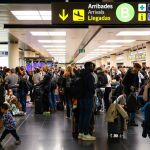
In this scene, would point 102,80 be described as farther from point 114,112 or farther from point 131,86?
point 114,112

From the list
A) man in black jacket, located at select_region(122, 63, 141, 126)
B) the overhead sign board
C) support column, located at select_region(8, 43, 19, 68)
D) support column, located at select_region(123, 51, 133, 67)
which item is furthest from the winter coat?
support column, located at select_region(123, 51, 133, 67)

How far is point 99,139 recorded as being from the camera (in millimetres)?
8969

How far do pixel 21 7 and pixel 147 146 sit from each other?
20.7 feet

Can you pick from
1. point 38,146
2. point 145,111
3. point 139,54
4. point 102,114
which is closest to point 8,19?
point 102,114

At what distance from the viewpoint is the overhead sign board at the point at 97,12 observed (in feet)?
33.2

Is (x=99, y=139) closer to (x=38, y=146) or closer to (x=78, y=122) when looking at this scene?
(x=78, y=122)

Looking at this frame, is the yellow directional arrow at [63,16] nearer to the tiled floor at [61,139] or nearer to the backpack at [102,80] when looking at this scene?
the tiled floor at [61,139]

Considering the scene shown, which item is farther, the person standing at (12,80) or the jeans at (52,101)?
the jeans at (52,101)

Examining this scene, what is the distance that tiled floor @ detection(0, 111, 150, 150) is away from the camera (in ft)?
26.3

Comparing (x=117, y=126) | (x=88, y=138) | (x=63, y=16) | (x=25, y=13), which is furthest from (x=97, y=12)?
(x=25, y=13)

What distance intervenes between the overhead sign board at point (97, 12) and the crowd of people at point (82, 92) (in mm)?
1271

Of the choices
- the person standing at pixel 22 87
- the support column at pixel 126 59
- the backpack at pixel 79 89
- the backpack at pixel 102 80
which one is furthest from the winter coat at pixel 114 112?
the support column at pixel 126 59

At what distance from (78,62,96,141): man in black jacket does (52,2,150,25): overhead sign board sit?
1.73 meters

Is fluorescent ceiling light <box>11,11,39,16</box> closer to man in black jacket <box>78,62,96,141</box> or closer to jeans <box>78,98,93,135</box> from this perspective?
man in black jacket <box>78,62,96,141</box>
